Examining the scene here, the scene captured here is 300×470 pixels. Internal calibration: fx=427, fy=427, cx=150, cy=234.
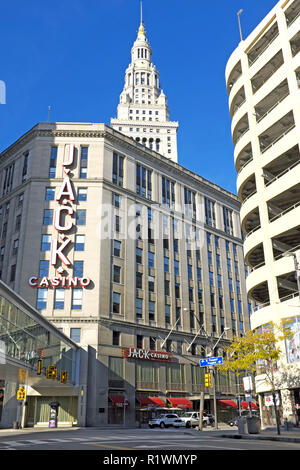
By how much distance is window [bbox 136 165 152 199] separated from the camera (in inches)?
2680

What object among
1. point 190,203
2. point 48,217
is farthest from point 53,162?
point 190,203

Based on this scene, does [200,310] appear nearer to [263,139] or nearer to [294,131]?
[263,139]

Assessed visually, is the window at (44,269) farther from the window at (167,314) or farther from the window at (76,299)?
the window at (167,314)

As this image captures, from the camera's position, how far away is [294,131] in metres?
39.3

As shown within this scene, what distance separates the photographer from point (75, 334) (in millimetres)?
54031

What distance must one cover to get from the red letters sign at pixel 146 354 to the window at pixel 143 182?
24252mm

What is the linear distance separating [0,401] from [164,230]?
3389 centimetres

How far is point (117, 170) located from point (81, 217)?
1014 cm

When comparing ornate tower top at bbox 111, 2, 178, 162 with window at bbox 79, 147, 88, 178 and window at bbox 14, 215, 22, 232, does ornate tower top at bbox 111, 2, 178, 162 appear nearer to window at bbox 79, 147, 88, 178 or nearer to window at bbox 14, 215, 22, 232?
window at bbox 79, 147, 88, 178

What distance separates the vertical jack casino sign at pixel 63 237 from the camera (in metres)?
55.9

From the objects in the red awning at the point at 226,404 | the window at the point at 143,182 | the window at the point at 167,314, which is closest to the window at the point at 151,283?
the window at the point at 167,314

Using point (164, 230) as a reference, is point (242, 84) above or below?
above
